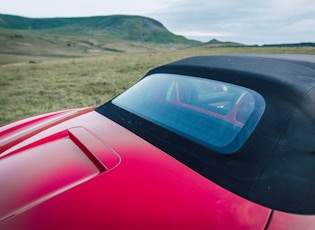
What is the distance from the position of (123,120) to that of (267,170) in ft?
3.48

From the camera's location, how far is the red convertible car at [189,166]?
1.02 meters

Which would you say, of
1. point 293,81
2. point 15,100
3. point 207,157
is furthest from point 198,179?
point 15,100

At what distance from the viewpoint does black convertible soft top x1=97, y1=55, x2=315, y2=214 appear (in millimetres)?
1103

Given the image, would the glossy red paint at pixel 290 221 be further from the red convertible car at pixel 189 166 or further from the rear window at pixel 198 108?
the rear window at pixel 198 108

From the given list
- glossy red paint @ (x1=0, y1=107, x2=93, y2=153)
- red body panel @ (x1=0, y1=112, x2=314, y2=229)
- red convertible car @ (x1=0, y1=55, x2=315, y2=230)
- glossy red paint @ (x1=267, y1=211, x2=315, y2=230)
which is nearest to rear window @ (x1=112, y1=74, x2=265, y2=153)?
red convertible car @ (x1=0, y1=55, x2=315, y2=230)

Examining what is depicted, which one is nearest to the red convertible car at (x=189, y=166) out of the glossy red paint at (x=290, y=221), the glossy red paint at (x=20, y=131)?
the glossy red paint at (x=290, y=221)

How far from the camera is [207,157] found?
4.33 ft

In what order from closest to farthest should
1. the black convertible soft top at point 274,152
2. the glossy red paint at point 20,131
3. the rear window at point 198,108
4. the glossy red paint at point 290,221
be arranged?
the glossy red paint at point 290,221
the black convertible soft top at point 274,152
the rear window at point 198,108
the glossy red paint at point 20,131

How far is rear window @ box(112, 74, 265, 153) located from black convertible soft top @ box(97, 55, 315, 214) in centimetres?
5

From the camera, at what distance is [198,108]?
1891 mm

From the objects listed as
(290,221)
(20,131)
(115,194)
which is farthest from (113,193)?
(20,131)

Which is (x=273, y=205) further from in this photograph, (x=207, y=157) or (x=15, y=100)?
(x=15, y=100)

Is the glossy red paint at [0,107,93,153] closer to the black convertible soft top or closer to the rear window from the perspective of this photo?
the rear window

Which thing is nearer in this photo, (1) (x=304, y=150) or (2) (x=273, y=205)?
(2) (x=273, y=205)
